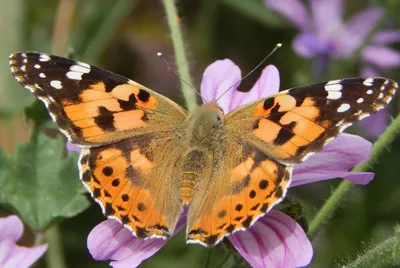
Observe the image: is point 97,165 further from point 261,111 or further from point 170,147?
point 261,111

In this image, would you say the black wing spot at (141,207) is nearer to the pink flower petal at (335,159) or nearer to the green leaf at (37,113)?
the pink flower petal at (335,159)

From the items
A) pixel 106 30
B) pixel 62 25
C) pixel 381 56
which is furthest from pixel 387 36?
pixel 62 25

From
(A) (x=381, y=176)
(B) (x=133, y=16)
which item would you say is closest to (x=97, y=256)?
(A) (x=381, y=176)

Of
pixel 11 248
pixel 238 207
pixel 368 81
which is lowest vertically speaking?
pixel 11 248

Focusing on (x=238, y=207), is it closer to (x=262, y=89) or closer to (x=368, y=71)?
(x=262, y=89)

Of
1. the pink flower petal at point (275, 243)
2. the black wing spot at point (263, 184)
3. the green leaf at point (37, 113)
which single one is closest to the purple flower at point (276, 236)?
the pink flower petal at point (275, 243)

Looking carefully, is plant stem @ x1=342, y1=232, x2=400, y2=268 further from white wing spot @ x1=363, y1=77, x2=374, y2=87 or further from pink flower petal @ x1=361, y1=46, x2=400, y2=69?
pink flower petal @ x1=361, y1=46, x2=400, y2=69
